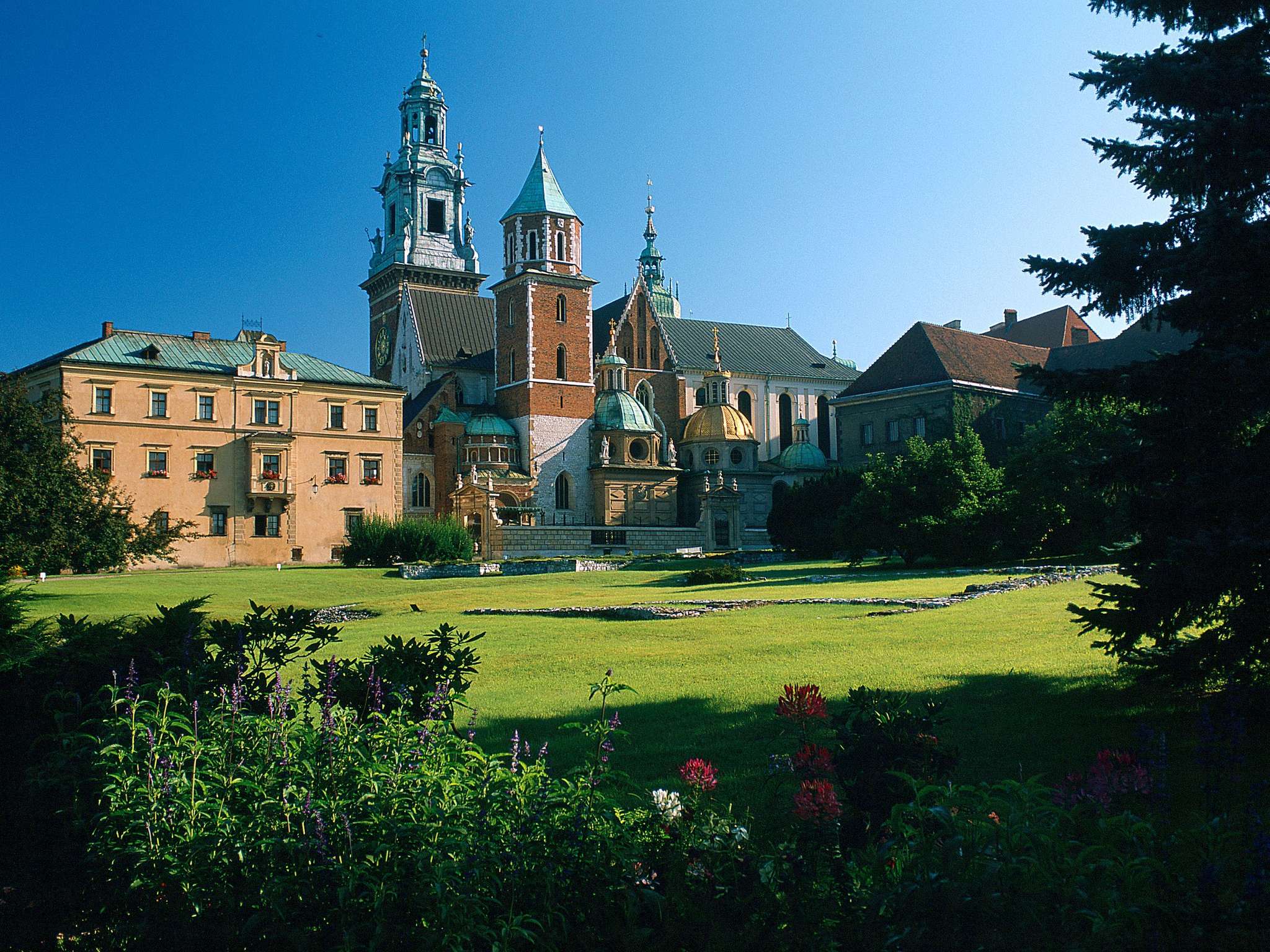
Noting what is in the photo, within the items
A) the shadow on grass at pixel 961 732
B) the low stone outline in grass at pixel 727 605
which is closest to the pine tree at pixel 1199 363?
the shadow on grass at pixel 961 732

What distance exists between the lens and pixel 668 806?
470 centimetres

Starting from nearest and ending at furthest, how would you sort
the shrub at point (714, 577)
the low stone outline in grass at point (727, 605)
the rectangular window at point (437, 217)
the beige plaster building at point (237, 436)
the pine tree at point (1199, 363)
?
the pine tree at point (1199, 363), the low stone outline in grass at point (727, 605), the shrub at point (714, 577), the beige plaster building at point (237, 436), the rectangular window at point (437, 217)

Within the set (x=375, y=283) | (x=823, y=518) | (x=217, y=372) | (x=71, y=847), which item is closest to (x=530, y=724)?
(x=71, y=847)

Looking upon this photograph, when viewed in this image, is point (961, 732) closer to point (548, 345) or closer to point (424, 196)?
point (548, 345)

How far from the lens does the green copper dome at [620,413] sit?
63.8m

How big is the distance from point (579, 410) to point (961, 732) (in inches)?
2185

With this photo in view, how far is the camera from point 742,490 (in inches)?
2574

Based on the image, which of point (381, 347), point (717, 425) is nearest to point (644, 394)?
point (717, 425)

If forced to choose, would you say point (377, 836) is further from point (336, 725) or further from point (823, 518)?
point (823, 518)

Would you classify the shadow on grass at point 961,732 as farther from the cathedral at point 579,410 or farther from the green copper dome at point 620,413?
the green copper dome at point 620,413

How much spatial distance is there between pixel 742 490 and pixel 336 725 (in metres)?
60.0

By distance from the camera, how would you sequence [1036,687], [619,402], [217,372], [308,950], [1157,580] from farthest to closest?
[619,402]
[217,372]
[1036,687]
[1157,580]
[308,950]

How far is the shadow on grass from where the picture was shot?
7.00 m

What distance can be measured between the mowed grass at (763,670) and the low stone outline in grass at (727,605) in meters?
0.54
